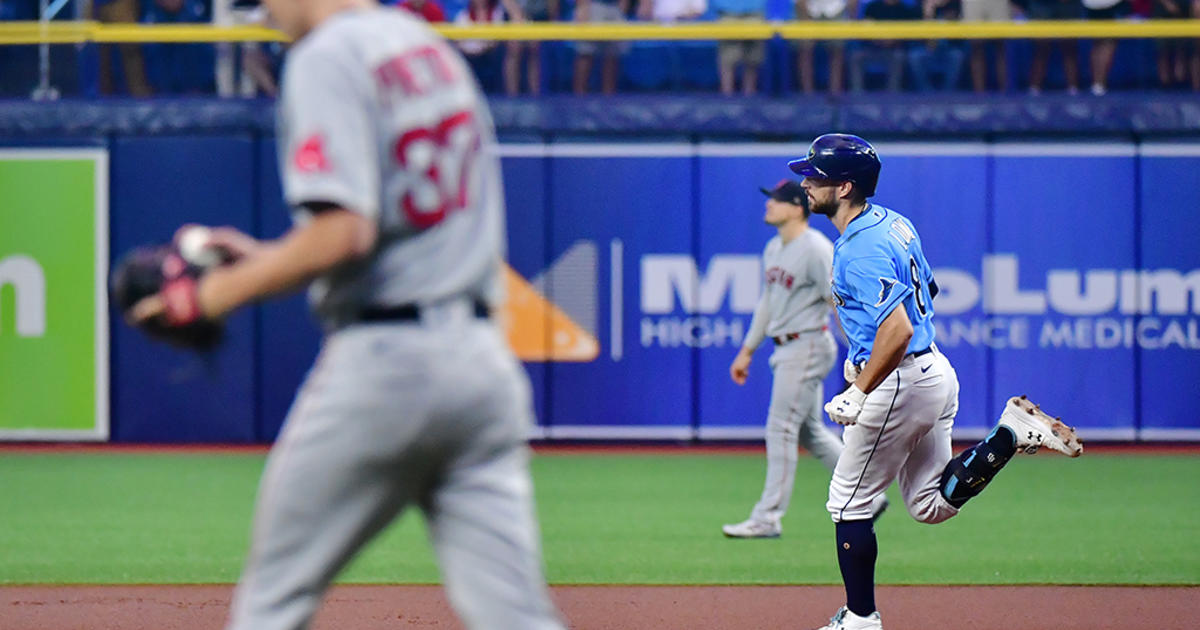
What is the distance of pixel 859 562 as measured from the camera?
230 inches

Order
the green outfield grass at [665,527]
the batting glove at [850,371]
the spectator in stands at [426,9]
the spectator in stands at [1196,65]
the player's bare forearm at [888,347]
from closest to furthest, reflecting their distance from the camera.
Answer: the player's bare forearm at [888,347]
the batting glove at [850,371]
the green outfield grass at [665,527]
the spectator in stands at [1196,65]
the spectator in stands at [426,9]

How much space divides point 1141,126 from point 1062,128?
0.73m

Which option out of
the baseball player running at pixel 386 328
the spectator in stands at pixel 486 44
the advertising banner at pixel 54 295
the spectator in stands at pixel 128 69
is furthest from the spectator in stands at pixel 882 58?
the baseball player running at pixel 386 328

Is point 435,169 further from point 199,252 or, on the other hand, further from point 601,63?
point 601,63

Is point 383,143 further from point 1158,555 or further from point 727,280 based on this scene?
point 727,280

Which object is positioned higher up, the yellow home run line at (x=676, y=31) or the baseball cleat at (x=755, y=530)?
the yellow home run line at (x=676, y=31)

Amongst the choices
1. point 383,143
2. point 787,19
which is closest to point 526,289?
point 787,19

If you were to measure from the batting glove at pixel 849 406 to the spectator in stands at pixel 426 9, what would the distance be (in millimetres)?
9977

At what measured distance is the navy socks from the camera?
5850mm

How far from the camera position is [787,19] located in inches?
606

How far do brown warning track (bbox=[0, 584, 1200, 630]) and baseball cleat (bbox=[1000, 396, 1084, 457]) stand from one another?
74 cm

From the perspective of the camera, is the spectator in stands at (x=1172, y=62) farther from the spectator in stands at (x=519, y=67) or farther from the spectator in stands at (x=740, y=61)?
the spectator in stands at (x=519, y=67)

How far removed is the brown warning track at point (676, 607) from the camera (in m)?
6.37

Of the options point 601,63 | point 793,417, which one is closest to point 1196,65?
point 601,63
